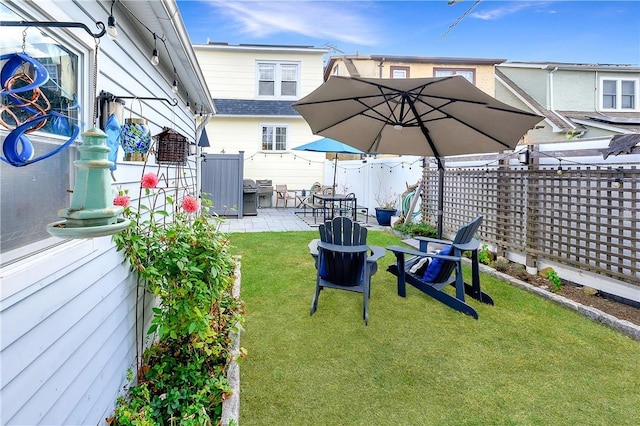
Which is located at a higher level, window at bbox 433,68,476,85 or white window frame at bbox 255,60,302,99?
window at bbox 433,68,476,85

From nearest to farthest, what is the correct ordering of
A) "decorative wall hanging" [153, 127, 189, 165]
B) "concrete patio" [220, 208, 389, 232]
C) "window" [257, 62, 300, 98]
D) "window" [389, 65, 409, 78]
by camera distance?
1. "decorative wall hanging" [153, 127, 189, 165]
2. "concrete patio" [220, 208, 389, 232]
3. "window" [257, 62, 300, 98]
4. "window" [389, 65, 409, 78]

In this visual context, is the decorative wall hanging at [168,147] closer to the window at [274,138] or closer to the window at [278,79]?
the window at [274,138]

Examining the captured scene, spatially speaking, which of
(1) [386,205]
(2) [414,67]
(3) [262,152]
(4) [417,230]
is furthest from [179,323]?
(2) [414,67]

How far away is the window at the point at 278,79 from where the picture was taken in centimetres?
1366

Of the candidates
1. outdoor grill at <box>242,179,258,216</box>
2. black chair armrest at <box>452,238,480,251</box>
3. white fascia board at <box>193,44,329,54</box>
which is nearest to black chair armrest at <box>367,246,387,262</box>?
black chair armrest at <box>452,238,480,251</box>

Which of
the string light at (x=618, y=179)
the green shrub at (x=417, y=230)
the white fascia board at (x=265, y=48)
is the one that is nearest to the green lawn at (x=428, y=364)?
the string light at (x=618, y=179)

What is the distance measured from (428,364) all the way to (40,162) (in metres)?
2.74

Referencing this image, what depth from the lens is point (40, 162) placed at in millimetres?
1529

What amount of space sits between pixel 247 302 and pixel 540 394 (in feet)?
9.01

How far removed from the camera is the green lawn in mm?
2250

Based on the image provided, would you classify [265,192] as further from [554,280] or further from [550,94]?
[550,94]

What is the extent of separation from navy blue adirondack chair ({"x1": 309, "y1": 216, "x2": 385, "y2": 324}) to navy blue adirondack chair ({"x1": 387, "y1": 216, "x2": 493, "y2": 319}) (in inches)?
19.9

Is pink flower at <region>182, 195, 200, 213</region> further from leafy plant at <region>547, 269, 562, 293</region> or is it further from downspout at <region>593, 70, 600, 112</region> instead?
downspout at <region>593, 70, 600, 112</region>

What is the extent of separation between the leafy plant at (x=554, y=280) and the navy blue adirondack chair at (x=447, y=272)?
104 cm
